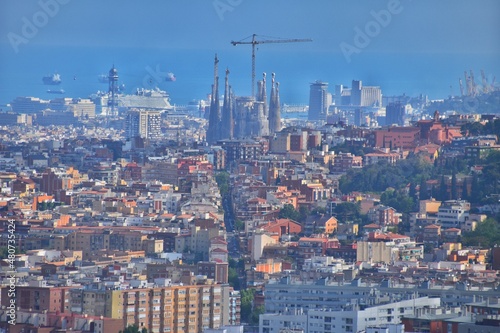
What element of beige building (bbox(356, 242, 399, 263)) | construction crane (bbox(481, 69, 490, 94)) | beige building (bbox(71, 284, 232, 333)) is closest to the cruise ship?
construction crane (bbox(481, 69, 490, 94))

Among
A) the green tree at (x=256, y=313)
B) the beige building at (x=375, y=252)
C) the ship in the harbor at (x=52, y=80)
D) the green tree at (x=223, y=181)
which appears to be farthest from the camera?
the ship in the harbor at (x=52, y=80)

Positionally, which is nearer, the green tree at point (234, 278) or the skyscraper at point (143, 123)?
the green tree at point (234, 278)

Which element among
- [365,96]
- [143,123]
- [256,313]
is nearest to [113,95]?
[365,96]

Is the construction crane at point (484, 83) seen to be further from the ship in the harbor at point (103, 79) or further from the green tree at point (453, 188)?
the green tree at point (453, 188)

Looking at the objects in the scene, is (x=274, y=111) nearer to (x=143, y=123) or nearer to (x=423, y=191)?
(x=143, y=123)

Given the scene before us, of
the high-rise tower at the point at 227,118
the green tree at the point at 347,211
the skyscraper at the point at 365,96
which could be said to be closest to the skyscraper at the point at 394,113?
the high-rise tower at the point at 227,118

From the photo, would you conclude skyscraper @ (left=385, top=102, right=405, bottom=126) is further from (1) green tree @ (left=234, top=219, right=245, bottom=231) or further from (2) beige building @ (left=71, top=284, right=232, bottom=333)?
(2) beige building @ (left=71, top=284, right=232, bottom=333)

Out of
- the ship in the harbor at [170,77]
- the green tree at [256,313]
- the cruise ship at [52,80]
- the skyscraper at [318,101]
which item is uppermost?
the ship in the harbor at [170,77]

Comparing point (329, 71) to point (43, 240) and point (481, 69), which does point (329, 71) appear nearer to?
point (481, 69)
